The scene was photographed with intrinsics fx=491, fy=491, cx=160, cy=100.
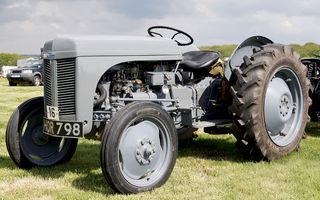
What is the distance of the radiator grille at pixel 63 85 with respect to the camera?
15.9 ft

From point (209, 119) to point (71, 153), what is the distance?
176 centimetres

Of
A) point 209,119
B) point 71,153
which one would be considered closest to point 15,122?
point 71,153

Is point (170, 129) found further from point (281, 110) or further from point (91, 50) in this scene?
point (281, 110)

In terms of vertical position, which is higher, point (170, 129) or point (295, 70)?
point (295, 70)

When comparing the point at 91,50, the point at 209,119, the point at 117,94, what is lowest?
the point at 209,119

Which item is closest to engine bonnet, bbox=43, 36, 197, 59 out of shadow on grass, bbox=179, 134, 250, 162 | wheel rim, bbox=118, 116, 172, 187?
wheel rim, bbox=118, 116, 172, 187

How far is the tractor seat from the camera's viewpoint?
597 cm

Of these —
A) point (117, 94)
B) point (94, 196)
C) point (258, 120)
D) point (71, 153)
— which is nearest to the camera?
point (94, 196)

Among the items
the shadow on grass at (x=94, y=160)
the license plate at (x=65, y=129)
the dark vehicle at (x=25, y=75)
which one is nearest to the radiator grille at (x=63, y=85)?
the license plate at (x=65, y=129)

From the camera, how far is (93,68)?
4.86 m

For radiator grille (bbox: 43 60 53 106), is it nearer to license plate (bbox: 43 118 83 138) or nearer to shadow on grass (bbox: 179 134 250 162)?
license plate (bbox: 43 118 83 138)

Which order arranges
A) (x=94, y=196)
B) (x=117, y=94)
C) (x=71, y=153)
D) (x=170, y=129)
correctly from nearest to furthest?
1. (x=94, y=196)
2. (x=170, y=129)
3. (x=117, y=94)
4. (x=71, y=153)

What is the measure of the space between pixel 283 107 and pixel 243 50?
89 cm

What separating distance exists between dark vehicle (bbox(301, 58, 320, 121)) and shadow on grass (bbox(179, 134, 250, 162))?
1.40 metres
